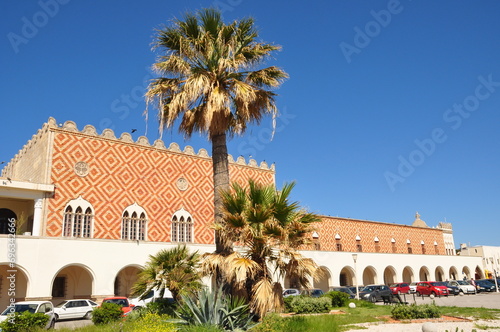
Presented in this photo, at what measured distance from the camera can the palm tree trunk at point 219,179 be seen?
11516mm

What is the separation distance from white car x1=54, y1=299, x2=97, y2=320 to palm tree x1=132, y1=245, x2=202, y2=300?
5.54 meters

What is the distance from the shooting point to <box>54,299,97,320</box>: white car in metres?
18.2

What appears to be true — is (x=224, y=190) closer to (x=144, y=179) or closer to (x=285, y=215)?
(x=285, y=215)

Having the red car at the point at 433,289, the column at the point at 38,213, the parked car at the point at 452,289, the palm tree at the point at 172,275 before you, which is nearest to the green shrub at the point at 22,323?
the palm tree at the point at 172,275

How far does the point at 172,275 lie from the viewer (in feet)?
45.8

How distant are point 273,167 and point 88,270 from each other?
16.6 meters

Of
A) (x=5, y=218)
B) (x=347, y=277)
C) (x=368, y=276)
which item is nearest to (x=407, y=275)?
(x=368, y=276)

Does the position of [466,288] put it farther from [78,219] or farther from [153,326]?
[153,326]

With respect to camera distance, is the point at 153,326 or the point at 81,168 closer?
the point at 153,326

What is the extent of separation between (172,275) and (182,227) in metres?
12.8

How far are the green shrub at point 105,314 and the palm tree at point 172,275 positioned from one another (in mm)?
1415

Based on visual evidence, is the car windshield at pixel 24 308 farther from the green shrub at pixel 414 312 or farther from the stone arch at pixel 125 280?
the green shrub at pixel 414 312

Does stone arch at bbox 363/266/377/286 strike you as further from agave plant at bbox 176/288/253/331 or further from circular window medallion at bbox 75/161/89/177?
agave plant at bbox 176/288/253/331

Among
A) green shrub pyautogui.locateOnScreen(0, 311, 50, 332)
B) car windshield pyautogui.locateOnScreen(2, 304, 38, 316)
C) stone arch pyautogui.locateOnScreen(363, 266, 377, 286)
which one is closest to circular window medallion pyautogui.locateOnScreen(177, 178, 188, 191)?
car windshield pyautogui.locateOnScreen(2, 304, 38, 316)
